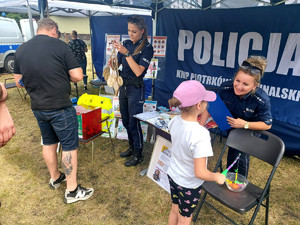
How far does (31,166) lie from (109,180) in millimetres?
1254

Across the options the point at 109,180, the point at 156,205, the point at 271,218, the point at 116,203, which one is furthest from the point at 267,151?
the point at 109,180

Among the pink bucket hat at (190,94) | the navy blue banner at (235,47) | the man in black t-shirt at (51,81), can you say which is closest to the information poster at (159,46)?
the navy blue banner at (235,47)

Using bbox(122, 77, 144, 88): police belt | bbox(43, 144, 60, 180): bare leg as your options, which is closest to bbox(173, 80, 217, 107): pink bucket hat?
bbox(122, 77, 144, 88): police belt

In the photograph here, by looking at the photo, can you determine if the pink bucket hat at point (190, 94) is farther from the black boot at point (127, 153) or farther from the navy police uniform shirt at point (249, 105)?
the black boot at point (127, 153)

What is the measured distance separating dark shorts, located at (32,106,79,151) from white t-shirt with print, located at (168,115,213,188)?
1.17 m

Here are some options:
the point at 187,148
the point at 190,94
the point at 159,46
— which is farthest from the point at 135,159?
the point at 159,46

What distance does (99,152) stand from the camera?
11.1ft

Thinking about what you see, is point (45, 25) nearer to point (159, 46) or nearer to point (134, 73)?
point (134, 73)

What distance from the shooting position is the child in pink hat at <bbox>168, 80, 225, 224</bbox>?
1.26 m

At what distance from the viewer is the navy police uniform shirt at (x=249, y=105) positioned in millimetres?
1782

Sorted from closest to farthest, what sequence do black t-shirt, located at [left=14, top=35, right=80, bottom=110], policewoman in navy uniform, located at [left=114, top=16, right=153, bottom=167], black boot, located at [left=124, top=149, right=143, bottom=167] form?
black t-shirt, located at [left=14, top=35, right=80, bottom=110] → policewoman in navy uniform, located at [left=114, top=16, right=153, bottom=167] → black boot, located at [left=124, top=149, right=143, bottom=167]

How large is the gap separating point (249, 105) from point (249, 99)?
6 centimetres

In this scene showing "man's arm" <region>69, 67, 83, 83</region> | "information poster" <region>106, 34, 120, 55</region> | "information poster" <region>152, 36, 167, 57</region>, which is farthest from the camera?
"information poster" <region>106, 34, 120, 55</region>

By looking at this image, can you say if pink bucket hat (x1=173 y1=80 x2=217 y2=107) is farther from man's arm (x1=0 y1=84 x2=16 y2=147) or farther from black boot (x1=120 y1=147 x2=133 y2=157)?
black boot (x1=120 y1=147 x2=133 y2=157)
